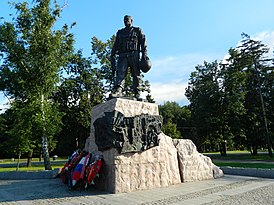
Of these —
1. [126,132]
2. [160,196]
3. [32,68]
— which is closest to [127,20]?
[126,132]

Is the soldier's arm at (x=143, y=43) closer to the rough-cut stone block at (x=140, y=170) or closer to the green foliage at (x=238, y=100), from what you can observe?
the rough-cut stone block at (x=140, y=170)

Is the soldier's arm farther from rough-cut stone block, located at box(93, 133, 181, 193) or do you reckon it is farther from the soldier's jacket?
rough-cut stone block, located at box(93, 133, 181, 193)

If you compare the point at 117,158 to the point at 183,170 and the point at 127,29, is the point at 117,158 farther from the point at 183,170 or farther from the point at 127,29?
the point at 127,29

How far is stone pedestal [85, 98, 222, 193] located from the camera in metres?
6.12

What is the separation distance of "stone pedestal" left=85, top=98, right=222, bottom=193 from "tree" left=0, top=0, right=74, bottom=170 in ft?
21.7

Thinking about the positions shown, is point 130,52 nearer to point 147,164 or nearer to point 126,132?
point 126,132

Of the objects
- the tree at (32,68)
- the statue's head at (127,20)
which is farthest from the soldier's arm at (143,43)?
the tree at (32,68)

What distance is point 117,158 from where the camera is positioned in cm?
607

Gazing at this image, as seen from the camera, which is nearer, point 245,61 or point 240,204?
point 240,204

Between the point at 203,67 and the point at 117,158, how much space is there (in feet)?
74.6

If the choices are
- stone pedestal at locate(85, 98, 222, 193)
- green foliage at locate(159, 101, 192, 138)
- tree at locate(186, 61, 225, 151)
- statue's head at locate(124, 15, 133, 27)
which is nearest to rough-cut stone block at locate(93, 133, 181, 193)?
stone pedestal at locate(85, 98, 222, 193)

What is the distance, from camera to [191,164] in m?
7.88

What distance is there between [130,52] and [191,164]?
394cm

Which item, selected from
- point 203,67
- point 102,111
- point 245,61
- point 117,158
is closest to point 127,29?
point 102,111
